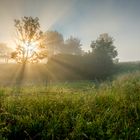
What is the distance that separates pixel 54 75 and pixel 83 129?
132 ft

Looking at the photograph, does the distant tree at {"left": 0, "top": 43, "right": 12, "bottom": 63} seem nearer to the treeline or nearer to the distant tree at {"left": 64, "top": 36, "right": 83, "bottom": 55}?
the distant tree at {"left": 64, "top": 36, "right": 83, "bottom": 55}

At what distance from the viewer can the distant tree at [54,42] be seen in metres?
95.1

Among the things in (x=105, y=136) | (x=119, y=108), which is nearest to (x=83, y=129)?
(x=105, y=136)

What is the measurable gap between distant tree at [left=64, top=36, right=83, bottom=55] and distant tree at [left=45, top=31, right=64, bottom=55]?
10.8 feet

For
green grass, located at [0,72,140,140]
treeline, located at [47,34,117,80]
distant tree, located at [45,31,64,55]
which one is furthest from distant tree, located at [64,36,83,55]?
green grass, located at [0,72,140,140]

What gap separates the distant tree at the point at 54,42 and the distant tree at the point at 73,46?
3.29 meters

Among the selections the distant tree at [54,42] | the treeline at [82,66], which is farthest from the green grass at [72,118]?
the distant tree at [54,42]

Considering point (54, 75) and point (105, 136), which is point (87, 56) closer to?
point (54, 75)

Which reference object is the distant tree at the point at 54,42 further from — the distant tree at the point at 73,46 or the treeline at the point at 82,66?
the treeline at the point at 82,66

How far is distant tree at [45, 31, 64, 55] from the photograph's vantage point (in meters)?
95.1

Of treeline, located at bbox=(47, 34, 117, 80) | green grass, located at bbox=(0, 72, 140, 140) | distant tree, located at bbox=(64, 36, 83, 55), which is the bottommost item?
green grass, located at bbox=(0, 72, 140, 140)

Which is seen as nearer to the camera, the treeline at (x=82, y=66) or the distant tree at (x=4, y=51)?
the treeline at (x=82, y=66)

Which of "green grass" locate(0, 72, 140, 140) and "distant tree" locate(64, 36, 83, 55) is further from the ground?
"distant tree" locate(64, 36, 83, 55)

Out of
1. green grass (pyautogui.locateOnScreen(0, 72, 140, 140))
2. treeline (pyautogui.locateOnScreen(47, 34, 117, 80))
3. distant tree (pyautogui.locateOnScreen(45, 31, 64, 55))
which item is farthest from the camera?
distant tree (pyautogui.locateOnScreen(45, 31, 64, 55))
